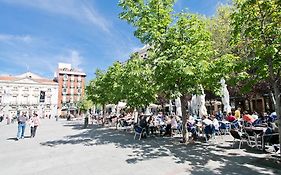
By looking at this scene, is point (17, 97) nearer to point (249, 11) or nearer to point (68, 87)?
point (68, 87)

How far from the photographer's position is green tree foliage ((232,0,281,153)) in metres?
6.94

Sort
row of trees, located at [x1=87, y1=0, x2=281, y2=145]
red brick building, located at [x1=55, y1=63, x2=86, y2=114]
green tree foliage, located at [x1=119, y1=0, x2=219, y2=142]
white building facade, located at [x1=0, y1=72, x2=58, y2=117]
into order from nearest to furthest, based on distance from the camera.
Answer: row of trees, located at [x1=87, y1=0, x2=281, y2=145]
green tree foliage, located at [x1=119, y1=0, x2=219, y2=142]
white building facade, located at [x1=0, y1=72, x2=58, y2=117]
red brick building, located at [x1=55, y1=63, x2=86, y2=114]

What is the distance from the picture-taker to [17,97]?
7288cm

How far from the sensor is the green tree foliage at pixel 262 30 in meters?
6.94

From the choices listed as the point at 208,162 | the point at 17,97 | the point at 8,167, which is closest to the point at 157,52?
the point at 208,162

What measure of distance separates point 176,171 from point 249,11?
548 cm

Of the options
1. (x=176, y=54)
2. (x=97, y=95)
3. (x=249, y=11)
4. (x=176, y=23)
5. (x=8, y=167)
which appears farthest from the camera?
(x=97, y=95)

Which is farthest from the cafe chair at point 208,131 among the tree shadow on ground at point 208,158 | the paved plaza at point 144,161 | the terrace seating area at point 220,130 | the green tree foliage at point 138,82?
the green tree foliage at point 138,82

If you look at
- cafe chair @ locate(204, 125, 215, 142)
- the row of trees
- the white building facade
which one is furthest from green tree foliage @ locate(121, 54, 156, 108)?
the white building facade

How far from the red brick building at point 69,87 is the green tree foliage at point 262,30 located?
3018 inches

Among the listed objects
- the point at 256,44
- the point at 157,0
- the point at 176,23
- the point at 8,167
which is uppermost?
the point at 157,0

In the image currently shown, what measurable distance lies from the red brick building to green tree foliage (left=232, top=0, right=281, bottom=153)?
76647 millimetres

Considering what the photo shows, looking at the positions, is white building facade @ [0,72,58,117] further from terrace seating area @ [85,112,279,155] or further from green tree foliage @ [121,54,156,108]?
terrace seating area @ [85,112,279,155]

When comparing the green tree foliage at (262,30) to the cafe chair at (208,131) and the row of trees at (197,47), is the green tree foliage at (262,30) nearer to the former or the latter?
the row of trees at (197,47)
